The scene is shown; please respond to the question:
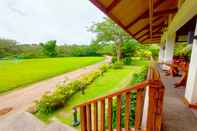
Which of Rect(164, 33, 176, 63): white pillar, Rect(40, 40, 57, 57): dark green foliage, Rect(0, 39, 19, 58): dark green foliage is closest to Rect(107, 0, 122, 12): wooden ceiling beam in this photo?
Rect(164, 33, 176, 63): white pillar

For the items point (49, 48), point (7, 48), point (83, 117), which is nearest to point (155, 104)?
point (83, 117)

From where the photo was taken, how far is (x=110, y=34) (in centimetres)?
2192

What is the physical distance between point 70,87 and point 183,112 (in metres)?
7.26

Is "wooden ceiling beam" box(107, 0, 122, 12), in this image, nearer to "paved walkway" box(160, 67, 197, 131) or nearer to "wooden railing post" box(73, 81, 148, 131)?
"wooden railing post" box(73, 81, 148, 131)

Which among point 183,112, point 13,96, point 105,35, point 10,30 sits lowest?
point 13,96

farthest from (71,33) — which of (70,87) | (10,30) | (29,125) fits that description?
(29,125)

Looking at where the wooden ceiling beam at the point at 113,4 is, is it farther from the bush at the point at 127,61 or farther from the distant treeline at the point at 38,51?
the distant treeline at the point at 38,51

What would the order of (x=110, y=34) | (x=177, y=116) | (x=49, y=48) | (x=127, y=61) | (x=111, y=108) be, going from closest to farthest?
(x=111, y=108) < (x=177, y=116) < (x=110, y=34) < (x=127, y=61) < (x=49, y=48)

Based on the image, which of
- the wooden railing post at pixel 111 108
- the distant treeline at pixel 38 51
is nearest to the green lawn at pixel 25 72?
the wooden railing post at pixel 111 108

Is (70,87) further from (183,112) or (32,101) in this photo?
(183,112)

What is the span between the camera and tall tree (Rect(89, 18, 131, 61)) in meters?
21.5

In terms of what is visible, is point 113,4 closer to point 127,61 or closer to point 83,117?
point 83,117

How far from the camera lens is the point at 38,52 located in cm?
3812

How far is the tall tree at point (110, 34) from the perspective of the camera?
70.5ft
